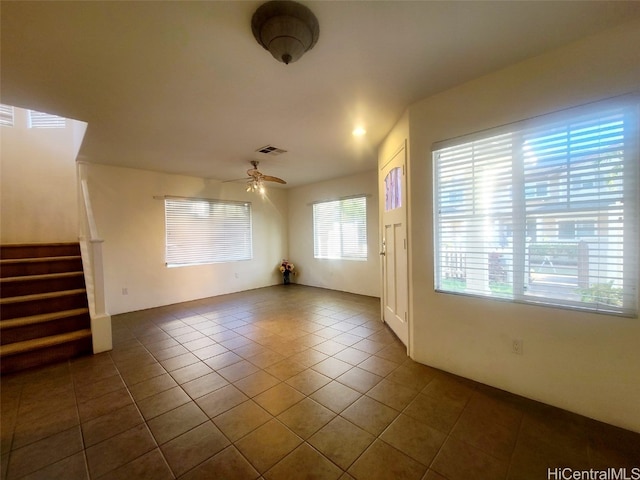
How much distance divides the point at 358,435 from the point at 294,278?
5.13 metres

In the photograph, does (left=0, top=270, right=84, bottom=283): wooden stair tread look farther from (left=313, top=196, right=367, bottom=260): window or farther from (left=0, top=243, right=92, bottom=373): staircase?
(left=313, top=196, right=367, bottom=260): window

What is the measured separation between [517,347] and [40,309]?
4646 millimetres

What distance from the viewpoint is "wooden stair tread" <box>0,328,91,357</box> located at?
2.42 meters

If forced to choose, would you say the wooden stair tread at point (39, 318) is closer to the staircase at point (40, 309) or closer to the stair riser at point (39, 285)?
the staircase at point (40, 309)

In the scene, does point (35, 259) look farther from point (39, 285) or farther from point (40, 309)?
point (40, 309)

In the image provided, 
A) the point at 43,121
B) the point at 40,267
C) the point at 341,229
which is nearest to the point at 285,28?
the point at 40,267

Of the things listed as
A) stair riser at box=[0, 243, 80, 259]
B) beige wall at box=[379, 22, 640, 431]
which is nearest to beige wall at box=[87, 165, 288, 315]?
stair riser at box=[0, 243, 80, 259]

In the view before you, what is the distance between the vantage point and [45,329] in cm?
274

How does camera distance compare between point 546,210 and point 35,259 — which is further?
point 35,259

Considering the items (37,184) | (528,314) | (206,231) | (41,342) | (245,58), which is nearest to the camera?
(245,58)

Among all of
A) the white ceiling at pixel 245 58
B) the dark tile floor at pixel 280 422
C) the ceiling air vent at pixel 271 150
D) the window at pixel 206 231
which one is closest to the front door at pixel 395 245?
the dark tile floor at pixel 280 422

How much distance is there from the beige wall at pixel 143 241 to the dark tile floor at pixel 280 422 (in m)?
1.76

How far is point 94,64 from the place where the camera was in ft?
5.71

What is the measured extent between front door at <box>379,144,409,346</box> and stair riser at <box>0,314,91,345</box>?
3515 millimetres
